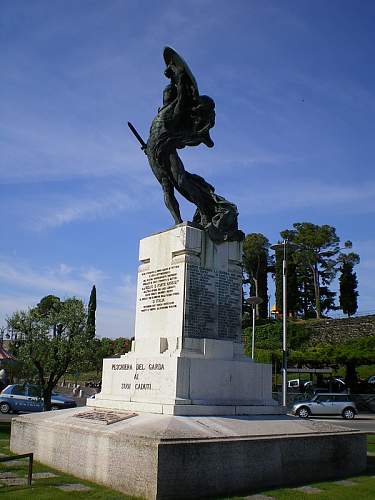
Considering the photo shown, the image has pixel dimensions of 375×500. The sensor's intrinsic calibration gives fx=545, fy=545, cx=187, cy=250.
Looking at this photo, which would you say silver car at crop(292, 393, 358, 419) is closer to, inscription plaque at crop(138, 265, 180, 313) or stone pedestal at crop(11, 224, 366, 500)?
stone pedestal at crop(11, 224, 366, 500)

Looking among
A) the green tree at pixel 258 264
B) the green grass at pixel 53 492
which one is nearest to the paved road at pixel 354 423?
the green grass at pixel 53 492

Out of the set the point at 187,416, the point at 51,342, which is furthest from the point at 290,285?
the point at 187,416

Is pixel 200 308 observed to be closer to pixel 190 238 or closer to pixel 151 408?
pixel 190 238

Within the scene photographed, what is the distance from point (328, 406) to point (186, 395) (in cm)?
2172

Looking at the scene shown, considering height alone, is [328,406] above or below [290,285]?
below

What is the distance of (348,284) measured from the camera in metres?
63.5

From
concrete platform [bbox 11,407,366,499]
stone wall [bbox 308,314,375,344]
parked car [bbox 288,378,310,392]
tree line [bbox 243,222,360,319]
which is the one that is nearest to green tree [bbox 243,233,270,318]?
tree line [bbox 243,222,360,319]

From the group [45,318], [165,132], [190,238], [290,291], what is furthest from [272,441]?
[290,291]

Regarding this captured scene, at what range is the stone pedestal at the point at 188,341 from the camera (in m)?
8.57

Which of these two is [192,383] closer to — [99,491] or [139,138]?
[99,491]

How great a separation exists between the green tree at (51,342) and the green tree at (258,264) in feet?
147

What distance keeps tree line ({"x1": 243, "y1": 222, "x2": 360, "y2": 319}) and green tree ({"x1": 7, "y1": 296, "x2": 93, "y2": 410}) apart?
134 feet

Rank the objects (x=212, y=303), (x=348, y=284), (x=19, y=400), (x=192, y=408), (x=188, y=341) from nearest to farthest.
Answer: (x=192, y=408) → (x=188, y=341) → (x=212, y=303) → (x=19, y=400) → (x=348, y=284)

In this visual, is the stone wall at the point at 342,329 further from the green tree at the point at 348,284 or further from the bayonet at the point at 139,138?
the bayonet at the point at 139,138
